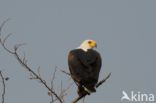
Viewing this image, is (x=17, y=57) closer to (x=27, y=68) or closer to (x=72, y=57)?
(x=27, y=68)

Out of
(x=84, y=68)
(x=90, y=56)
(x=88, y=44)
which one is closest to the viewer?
(x=84, y=68)

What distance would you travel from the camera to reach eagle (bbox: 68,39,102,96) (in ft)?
19.9

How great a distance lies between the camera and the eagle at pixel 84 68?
6.08 metres

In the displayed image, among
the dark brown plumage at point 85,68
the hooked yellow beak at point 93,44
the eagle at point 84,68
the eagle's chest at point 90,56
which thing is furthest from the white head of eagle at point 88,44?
the eagle's chest at point 90,56

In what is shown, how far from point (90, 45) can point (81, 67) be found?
1416 mm

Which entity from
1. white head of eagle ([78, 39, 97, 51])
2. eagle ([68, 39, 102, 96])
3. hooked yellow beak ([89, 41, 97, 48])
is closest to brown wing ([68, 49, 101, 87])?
eagle ([68, 39, 102, 96])

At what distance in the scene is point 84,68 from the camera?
6270mm

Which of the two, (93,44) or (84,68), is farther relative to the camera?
(93,44)

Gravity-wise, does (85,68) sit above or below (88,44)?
below

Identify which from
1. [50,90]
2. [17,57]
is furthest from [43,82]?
[17,57]

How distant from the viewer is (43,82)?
4.27 meters

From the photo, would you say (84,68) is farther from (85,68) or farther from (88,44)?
(88,44)

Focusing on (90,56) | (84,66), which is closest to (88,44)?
(90,56)

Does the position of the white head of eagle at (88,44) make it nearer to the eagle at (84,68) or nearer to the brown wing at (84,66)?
the eagle at (84,68)
